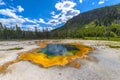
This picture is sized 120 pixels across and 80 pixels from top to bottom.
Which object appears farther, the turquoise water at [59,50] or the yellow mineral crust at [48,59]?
the turquoise water at [59,50]

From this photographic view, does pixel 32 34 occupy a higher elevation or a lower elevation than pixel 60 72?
higher

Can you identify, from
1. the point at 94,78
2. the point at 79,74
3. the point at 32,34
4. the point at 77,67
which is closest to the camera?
the point at 94,78

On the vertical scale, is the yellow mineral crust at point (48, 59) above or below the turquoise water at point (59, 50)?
below

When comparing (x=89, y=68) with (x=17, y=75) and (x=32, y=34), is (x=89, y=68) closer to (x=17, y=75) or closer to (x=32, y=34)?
(x=17, y=75)

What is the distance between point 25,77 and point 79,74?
9.03m

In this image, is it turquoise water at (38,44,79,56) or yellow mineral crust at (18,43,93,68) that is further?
turquoise water at (38,44,79,56)

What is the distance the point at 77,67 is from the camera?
26.6 metres

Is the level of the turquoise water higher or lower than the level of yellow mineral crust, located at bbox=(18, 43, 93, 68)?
higher

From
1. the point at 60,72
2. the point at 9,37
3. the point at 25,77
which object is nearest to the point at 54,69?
the point at 60,72

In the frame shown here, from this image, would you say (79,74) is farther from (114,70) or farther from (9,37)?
(9,37)

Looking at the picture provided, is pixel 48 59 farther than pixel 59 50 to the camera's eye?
No

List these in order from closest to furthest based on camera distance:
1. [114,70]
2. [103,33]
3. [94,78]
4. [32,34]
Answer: [94,78] → [114,70] → [103,33] → [32,34]

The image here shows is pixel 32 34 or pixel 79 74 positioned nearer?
pixel 79 74

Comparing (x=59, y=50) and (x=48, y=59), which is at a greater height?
(x=59, y=50)
